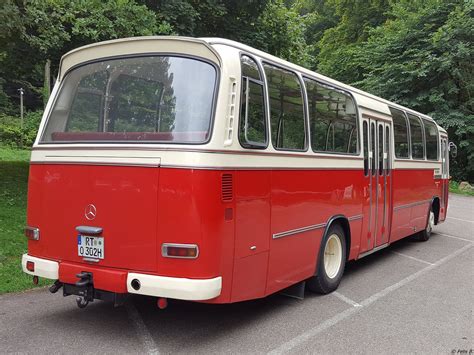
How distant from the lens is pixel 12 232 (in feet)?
27.8

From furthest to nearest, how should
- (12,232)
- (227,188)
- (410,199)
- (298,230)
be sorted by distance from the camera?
(410,199) → (12,232) → (298,230) → (227,188)

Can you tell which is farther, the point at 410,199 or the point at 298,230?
the point at 410,199

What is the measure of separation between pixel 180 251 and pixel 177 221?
10.2 inches

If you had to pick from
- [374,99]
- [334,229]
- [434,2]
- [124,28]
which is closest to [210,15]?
[124,28]

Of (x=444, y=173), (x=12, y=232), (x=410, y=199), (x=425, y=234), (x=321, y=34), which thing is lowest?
(x=425, y=234)

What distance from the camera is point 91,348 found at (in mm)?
4535

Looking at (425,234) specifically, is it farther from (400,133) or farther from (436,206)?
(400,133)

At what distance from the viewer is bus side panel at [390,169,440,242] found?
9.04 m

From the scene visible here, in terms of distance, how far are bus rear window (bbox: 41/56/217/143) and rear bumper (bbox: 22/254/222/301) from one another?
47.5 inches

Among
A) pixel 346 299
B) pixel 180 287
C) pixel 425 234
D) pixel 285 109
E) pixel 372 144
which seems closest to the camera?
pixel 180 287

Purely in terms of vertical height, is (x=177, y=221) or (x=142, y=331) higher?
(x=177, y=221)

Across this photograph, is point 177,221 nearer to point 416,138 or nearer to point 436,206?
point 416,138

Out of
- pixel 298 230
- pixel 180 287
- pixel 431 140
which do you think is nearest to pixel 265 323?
pixel 298 230

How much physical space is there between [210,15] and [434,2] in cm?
1764
